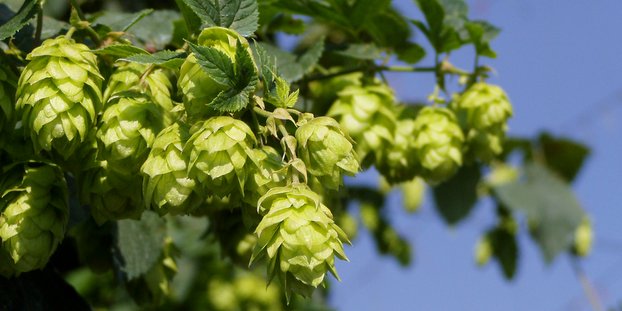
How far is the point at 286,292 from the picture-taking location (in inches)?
41.3

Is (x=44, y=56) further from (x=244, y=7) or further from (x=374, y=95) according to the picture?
(x=374, y=95)

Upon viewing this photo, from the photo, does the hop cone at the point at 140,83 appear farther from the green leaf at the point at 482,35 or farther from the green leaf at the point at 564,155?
the green leaf at the point at 564,155

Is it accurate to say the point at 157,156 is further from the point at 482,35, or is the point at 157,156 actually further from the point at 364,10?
the point at 482,35

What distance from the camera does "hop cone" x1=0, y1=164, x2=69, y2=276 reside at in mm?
1175

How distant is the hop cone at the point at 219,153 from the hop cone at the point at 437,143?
661 millimetres

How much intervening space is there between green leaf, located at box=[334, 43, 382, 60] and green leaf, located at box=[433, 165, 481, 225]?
0.95 metres

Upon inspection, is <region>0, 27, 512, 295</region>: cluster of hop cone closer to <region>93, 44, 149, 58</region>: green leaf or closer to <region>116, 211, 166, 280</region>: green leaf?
<region>93, 44, 149, 58</region>: green leaf

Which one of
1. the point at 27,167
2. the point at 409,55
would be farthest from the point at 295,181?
the point at 409,55

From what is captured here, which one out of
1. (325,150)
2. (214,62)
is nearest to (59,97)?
(214,62)

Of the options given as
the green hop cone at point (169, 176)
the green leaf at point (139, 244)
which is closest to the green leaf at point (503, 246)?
the green leaf at point (139, 244)

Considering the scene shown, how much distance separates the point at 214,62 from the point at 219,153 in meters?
0.12

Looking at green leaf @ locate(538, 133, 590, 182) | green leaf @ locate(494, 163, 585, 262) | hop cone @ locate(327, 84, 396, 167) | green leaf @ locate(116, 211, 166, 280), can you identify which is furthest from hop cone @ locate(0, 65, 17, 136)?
green leaf @ locate(538, 133, 590, 182)

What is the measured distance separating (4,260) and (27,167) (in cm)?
14

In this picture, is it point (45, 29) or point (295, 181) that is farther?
point (45, 29)
